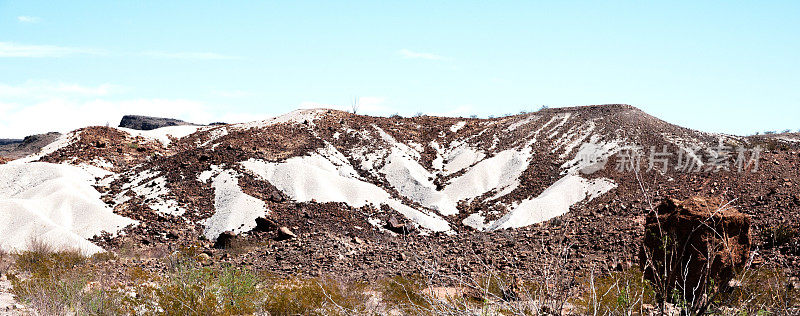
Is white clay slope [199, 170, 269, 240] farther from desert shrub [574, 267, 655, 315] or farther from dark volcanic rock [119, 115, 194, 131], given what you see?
dark volcanic rock [119, 115, 194, 131]

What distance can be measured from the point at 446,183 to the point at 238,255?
37.2 ft

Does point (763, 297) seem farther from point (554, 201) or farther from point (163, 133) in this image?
point (163, 133)

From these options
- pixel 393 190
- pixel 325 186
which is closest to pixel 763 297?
pixel 325 186

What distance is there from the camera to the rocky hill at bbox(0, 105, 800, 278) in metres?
15.3

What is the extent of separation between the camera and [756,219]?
1473 centimetres

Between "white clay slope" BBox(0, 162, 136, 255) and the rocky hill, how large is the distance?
82 millimetres

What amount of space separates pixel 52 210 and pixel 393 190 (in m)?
12.5

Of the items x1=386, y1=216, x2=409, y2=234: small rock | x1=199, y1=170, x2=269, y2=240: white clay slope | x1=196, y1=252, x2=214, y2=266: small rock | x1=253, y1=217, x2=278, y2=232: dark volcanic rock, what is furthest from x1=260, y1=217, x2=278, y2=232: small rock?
x1=386, y1=216, x2=409, y2=234: small rock

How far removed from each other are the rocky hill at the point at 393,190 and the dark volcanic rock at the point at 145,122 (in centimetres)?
4405

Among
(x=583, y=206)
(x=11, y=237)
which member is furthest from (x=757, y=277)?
(x=11, y=237)

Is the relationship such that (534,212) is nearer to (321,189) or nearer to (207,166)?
(321,189)

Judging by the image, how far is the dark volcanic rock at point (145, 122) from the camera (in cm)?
7275

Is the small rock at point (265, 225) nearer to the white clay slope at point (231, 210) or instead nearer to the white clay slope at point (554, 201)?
the white clay slope at point (231, 210)

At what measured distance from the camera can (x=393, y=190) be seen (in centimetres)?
2295
